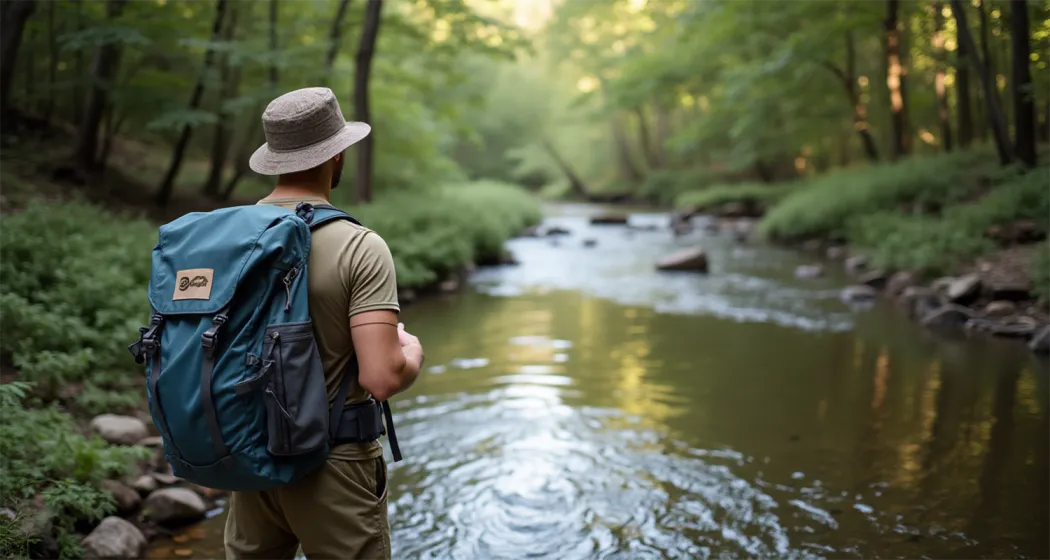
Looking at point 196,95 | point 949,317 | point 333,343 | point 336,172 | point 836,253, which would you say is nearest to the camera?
point 333,343

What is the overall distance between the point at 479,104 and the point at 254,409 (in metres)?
15.9

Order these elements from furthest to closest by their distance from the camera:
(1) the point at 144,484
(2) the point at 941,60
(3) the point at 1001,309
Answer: (2) the point at 941,60 < (3) the point at 1001,309 < (1) the point at 144,484

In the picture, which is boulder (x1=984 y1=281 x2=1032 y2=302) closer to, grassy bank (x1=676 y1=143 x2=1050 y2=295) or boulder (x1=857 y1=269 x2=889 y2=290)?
grassy bank (x1=676 y1=143 x2=1050 y2=295)

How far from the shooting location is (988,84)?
41.4 feet

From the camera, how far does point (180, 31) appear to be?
35.0 ft

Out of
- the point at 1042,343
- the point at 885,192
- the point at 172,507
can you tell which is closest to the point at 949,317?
the point at 1042,343

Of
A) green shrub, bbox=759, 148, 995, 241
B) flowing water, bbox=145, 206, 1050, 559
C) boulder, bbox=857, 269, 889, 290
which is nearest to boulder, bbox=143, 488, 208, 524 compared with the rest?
flowing water, bbox=145, 206, 1050, 559

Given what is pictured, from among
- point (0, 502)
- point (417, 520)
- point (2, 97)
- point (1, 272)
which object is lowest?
point (417, 520)

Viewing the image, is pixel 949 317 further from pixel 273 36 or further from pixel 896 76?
pixel 273 36

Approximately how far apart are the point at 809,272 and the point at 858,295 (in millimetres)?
2456

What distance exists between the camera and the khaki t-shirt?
1.95 meters

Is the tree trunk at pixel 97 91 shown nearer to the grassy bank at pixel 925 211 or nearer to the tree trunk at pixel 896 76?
the grassy bank at pixel 925 211

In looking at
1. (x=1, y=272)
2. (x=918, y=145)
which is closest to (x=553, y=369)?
(x=1, y=272)

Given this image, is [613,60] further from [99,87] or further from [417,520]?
[417,520]
